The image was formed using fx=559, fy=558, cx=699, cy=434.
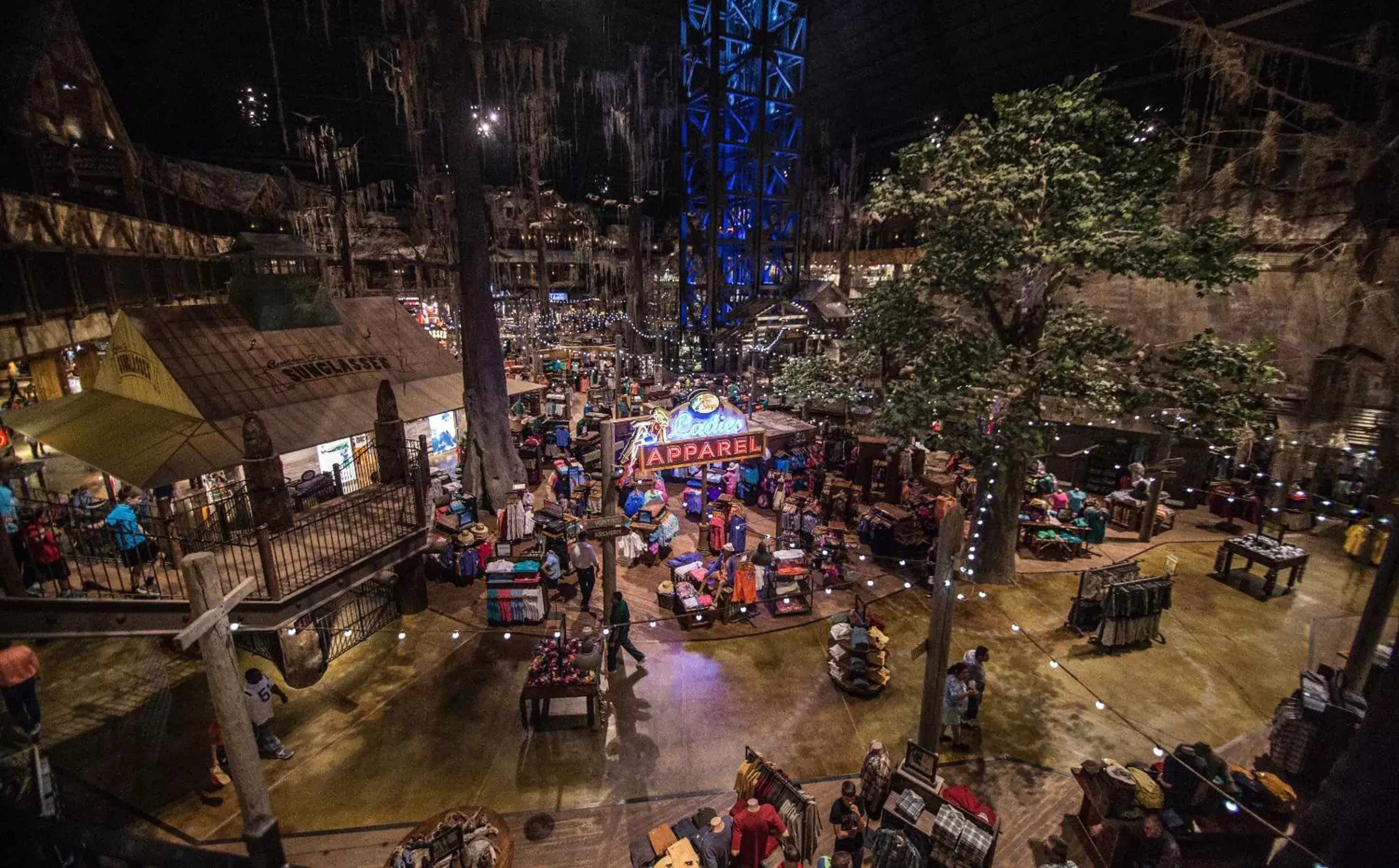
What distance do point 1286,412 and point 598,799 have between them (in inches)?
713

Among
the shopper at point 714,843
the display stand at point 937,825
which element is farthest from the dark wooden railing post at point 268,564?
the display stand at point 937,825

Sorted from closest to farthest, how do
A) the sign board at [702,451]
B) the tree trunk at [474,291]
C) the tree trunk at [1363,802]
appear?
the tree trunk at [1363,802]
the sign board at [702,451]
the tree trunk at [474,291]

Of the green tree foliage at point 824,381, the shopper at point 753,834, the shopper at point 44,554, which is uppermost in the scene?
the green tree foliage at point 824,381

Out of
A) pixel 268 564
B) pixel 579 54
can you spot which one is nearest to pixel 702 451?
pixel 268 564

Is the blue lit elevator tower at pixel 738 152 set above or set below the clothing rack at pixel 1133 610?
above

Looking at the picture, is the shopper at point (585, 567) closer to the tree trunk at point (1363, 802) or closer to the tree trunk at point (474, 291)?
the tree trunk at point (474, 291)

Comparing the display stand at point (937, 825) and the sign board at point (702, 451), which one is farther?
the sign board at point (702, 451)

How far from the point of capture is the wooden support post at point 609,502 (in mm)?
9039

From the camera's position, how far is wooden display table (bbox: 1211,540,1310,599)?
11.9 meters

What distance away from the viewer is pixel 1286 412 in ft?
45.8

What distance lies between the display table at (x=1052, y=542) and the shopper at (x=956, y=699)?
294 inches

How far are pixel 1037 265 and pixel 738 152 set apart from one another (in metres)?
20.8

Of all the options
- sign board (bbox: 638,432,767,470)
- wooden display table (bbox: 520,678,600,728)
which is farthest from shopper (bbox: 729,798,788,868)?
sign board (bbox: 638,432,767,470)

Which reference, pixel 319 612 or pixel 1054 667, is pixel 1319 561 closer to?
pixel 1054 667
